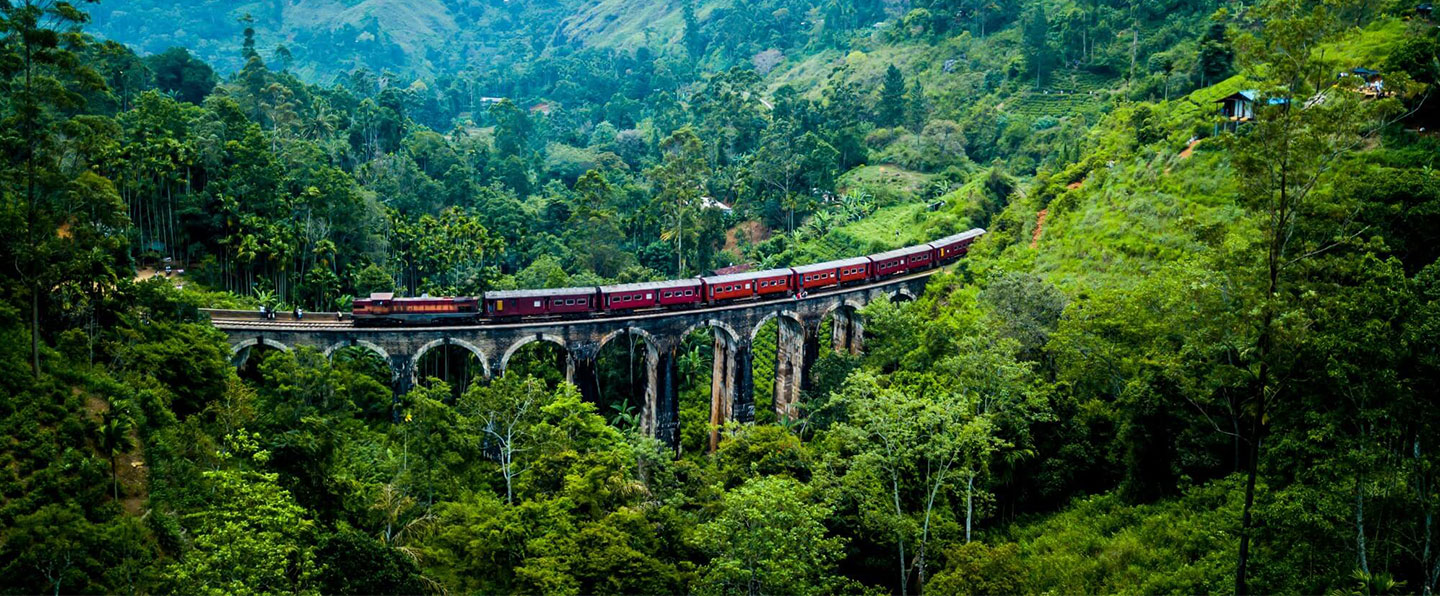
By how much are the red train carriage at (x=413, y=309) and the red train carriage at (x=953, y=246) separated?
27.5 m

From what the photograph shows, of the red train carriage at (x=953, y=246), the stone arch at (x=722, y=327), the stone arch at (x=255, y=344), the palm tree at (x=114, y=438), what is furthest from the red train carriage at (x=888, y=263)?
the palm tree at (x=114, y=438)

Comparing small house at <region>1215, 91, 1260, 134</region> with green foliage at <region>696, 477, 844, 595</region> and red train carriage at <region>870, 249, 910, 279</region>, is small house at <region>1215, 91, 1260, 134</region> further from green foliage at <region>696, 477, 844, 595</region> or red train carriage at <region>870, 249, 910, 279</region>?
green foliage at <region>696, 477, 844, 595</region>

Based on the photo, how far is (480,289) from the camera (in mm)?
55281

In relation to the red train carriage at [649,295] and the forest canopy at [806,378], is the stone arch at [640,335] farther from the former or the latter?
the forest canopy at [806,378]

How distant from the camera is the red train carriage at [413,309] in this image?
42.3m

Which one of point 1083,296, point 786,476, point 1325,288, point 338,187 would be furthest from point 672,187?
point 1325,288

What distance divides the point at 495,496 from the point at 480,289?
24.9 metres

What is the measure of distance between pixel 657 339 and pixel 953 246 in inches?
824

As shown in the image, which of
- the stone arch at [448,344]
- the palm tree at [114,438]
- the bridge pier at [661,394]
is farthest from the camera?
the bridge pier at [661,394]

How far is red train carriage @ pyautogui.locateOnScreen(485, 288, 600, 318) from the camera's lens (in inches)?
1727

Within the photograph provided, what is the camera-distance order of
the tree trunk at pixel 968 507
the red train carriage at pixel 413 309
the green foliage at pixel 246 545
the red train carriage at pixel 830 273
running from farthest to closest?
the red train carriage at pixel 830 273 → the red train carriage at pixel 413 309 → the tree trunk at pixel 968 507 → the green foliage at pixel 246 545

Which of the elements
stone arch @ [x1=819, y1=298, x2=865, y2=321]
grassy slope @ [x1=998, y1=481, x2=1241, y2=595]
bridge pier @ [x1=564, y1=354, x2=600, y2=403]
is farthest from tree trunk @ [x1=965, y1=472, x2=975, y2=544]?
stone arch @ [x1=819, y1=298, x2=865, y2=321]

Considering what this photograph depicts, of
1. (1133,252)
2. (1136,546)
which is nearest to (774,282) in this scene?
(1133,252)

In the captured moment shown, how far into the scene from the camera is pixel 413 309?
141ft
